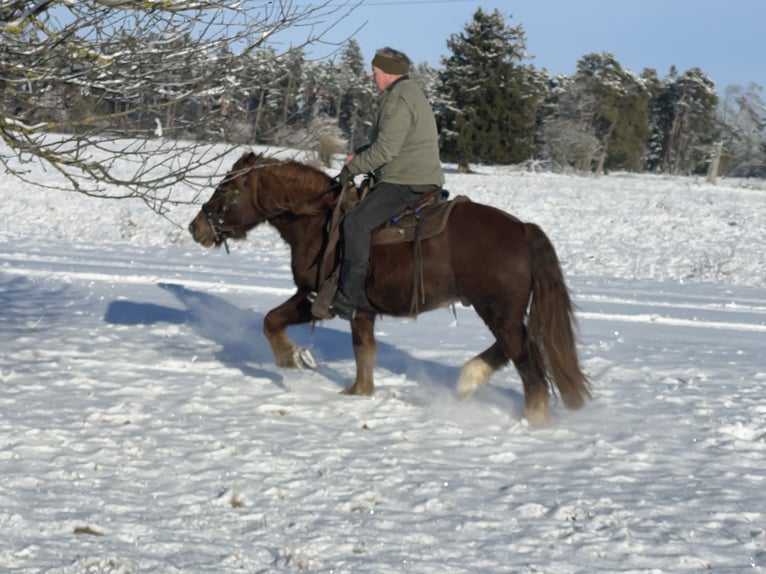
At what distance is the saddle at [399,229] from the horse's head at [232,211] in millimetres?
841

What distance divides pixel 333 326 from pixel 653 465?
551 centimetres

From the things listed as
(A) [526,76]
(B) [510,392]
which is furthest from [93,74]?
(A) [526,76]

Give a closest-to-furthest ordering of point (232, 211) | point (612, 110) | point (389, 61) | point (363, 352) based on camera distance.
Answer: point (389, 61) → point (363, 352) → point (232, 211) → point (612, 110)

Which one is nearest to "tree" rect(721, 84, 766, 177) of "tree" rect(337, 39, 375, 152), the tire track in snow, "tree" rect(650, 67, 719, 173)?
"tree" rect(650, 67, 719, 173)

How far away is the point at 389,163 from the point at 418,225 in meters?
0.56

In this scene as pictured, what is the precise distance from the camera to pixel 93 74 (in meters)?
6.06

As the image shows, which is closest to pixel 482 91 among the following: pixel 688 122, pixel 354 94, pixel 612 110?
pixel 612 110

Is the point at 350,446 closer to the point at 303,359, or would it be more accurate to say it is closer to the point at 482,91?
the point at 303,359

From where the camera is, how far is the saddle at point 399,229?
6801 millimetres

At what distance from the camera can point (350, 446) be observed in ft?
19.8

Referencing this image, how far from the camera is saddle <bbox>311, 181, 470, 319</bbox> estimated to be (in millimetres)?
6801

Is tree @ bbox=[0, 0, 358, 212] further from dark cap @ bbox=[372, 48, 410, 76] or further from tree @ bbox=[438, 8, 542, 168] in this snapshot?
tree @ bbox=[438, 8, 542, 168]

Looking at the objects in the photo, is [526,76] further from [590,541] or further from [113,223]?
[590,541]

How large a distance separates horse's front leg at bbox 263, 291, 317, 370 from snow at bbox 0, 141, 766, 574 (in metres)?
0.27
